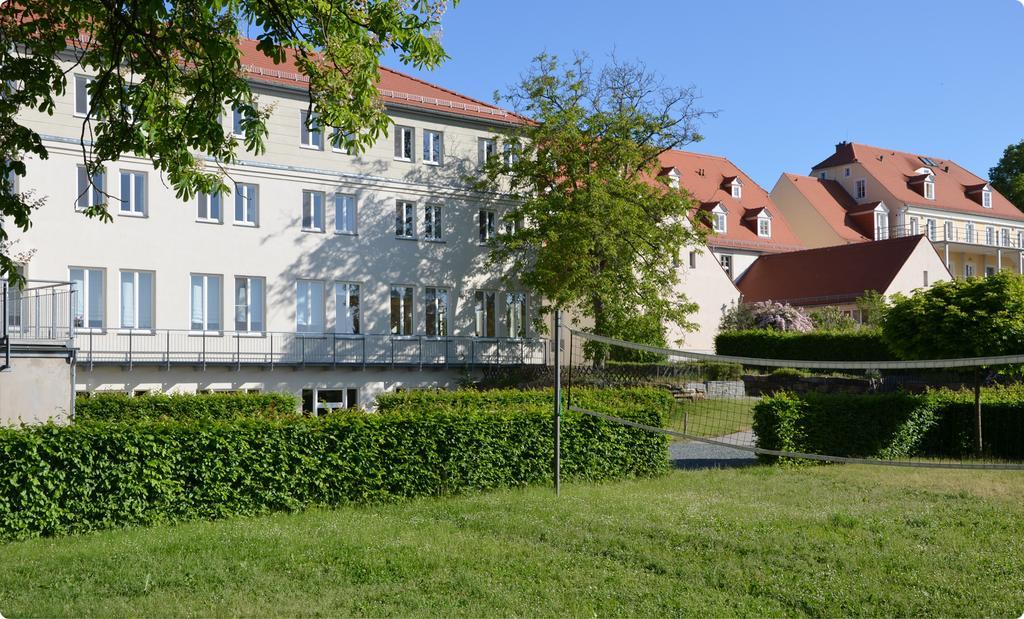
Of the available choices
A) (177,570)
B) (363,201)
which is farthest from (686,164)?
(177,570)

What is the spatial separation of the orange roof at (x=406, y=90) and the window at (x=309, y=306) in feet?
23.0

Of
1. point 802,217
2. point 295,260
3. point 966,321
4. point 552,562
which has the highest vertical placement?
point 802,217

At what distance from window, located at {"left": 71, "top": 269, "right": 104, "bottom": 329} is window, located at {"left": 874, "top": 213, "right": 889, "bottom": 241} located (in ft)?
183

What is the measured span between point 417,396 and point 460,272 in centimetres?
1743

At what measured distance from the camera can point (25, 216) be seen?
12.8 metres

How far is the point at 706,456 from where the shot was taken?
71.8ft

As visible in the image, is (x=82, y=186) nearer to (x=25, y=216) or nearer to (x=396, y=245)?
(x=396, y=245)

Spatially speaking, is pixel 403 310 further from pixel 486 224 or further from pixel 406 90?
pixel 406 90

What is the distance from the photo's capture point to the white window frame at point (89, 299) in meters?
31.2

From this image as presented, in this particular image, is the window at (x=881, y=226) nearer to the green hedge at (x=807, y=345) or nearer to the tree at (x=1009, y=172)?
the tree at (x=1009, y=172)

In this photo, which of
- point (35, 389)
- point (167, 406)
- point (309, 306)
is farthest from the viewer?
point (309, 306)

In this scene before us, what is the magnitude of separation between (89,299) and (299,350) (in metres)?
7.10

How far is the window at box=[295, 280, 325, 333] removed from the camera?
118 feet

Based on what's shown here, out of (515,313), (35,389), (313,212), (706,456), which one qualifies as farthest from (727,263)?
(35,389)
